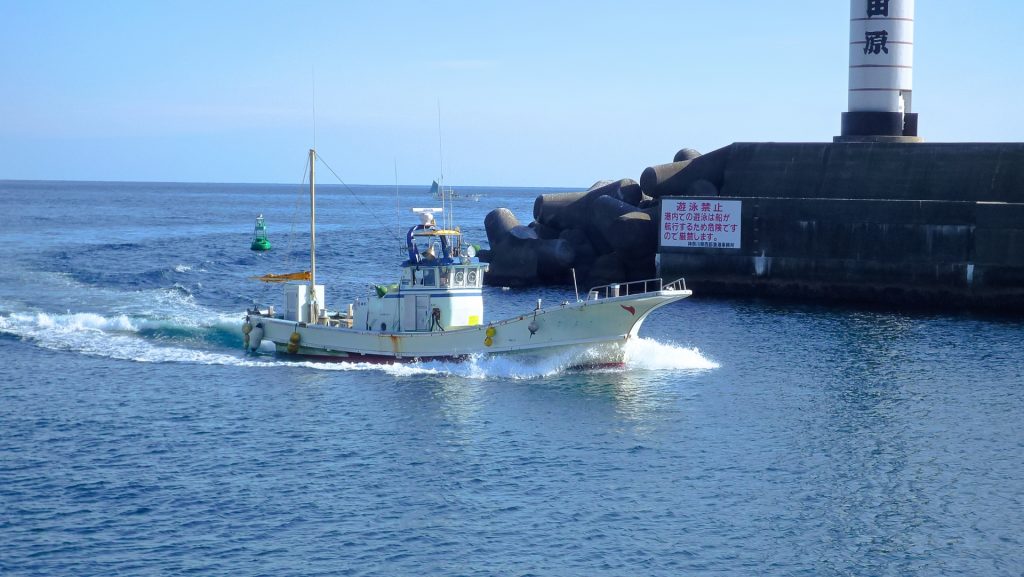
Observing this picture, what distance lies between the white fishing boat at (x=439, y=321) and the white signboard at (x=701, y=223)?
1886 centimetres

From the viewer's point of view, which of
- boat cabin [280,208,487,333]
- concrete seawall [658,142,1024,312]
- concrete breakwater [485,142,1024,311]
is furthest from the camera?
concrete breakwater [485,142,1024,311]

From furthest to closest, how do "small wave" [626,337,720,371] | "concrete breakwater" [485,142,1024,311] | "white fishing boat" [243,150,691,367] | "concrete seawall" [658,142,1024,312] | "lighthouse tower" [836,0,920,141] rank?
"lighthouse tower" [836,0,920,141] → "concrete breakwater" [485,142,1024,311] → "concrete seawall" [658,142,1024,312] → "small wave" [626,337,720,371] → "white fishing boat" [243,150,691,367]

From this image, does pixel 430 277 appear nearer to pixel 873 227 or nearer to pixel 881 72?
pixel 873 227

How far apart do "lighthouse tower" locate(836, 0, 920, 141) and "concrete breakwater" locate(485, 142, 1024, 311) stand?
1378mm

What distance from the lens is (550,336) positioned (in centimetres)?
3372

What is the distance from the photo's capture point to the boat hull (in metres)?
33.2

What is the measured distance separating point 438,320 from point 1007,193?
1128 inches

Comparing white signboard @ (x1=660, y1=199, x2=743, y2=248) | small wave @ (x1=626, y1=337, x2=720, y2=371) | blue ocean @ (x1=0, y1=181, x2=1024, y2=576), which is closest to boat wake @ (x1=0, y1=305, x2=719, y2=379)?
small wave @ (x1=626, y1=337, x2=720, y2=371)

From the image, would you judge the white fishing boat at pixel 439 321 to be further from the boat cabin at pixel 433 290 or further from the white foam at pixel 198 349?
the white foam at pixel 198 349

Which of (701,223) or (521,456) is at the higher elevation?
(701,223)

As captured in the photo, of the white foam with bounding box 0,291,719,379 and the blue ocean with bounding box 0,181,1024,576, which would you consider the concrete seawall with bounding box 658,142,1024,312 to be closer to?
the blue ocean with bounding box 0,181,1024,576

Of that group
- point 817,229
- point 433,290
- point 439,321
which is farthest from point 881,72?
point 439,321

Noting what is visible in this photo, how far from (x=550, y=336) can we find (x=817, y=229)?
2276cm

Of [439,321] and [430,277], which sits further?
[430,277]
